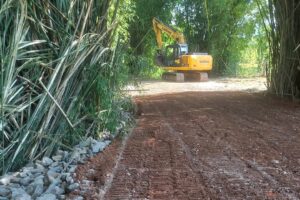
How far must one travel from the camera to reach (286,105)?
7.34 metres

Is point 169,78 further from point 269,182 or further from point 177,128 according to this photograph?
point 269,182

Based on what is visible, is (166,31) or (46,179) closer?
(46,179)

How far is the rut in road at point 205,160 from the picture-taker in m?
→ 2.84

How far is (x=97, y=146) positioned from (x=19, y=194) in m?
1.39

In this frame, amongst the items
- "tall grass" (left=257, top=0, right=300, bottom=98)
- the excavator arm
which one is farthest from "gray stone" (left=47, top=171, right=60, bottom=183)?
the excavator arm

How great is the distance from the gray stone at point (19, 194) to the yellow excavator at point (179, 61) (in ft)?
44.1

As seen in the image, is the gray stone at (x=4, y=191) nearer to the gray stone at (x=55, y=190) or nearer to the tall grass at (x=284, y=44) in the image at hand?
the gray stone at (x=55, y=190)

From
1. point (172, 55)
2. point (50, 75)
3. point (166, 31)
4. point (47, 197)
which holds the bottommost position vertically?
point (47, 197)

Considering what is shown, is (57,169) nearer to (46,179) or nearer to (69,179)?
(46,179)

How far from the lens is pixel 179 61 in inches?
652

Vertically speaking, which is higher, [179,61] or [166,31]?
[166,31]

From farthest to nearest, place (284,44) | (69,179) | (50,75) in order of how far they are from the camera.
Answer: (284,44), (50,75), (69,179)

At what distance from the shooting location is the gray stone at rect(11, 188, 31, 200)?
271cm

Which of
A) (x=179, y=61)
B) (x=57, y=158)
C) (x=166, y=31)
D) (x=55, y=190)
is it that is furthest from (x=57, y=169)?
(x=166, y=31)
